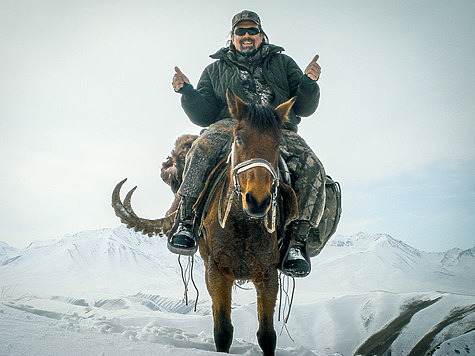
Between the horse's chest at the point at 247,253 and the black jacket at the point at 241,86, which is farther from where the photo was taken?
the black jacket at the point at 241,86

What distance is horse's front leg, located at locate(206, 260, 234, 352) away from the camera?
3.09 metres

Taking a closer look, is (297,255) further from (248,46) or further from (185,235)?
(248,46)

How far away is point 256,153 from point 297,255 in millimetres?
1300

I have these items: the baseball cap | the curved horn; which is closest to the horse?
the curved horn

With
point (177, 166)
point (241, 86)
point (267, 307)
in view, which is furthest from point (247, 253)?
point (177, 166)

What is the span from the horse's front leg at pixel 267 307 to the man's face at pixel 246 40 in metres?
3.06

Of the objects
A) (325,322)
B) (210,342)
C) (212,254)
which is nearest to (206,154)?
(212,254)

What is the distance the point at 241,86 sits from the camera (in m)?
4.08

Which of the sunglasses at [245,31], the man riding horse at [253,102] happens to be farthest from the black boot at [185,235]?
the sunglasses at [245,31]

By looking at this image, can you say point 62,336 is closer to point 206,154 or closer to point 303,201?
Result: point 206,154

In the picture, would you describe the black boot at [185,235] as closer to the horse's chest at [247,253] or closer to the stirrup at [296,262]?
the horse's chest at [247,253]

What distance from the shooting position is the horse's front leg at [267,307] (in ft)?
10.2

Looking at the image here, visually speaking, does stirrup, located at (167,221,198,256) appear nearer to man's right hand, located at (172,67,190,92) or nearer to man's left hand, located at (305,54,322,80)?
man's right hand, located at (172,67,190,92)

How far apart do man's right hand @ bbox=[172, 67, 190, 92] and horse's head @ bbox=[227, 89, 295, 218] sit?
1383 millimetres
